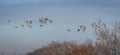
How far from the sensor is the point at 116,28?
4872 centimetres

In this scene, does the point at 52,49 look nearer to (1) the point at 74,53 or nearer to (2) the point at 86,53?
(1) the point at 74,53

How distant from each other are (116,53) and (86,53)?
6.55 metres

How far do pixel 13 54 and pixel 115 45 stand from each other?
120 feet

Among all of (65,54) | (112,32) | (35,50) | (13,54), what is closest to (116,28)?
(112,32)

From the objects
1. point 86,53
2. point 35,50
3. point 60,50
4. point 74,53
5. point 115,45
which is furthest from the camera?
point 35,50

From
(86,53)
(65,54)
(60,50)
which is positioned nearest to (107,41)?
(86,53)

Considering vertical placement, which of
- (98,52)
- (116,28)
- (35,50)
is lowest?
(35,50)

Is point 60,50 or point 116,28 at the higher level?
point 116,28

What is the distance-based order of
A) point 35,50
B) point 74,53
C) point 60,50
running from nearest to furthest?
point 74,53
point 60,50
point 35,50

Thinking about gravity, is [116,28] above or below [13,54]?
above

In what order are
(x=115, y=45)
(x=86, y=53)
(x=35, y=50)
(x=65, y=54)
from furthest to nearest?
(x=35, y=50)
(x=65, y=54)
(x=86, y=53)
(x=115, y=45)

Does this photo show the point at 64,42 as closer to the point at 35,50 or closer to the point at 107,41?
the point at 35,50

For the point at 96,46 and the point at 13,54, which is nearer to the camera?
the point at 96,46

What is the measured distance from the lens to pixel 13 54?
78312 millimetres
